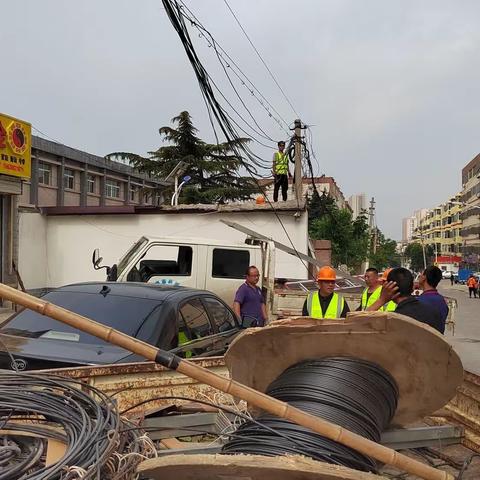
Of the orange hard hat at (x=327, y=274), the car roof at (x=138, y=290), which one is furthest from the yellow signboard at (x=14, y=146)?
the orange hard hat at (x=327, y=274)

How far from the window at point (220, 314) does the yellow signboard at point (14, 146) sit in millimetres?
12584

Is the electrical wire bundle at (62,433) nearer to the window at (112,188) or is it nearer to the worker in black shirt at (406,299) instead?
the worker in black shirt at (406,299)

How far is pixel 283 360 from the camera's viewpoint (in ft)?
11.2

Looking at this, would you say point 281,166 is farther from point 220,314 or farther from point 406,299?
point 406,299

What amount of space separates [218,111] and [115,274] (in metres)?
3.38

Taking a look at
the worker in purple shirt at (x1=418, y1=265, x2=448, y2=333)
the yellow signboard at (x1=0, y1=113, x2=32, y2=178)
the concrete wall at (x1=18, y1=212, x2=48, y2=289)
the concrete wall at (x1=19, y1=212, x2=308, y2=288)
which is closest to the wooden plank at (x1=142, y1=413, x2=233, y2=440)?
the worker in purple shirt at (x1=418, y1=265, x2=448, y2=333)

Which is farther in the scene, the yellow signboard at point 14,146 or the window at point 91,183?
the window at point 91,183

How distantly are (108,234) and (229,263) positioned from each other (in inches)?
274

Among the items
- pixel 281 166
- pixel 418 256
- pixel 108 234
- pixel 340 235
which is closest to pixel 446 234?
pixel 418 256

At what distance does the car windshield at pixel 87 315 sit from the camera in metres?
5.55

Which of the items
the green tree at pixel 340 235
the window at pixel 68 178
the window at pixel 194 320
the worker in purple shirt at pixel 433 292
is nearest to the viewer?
the worker in purple shirt at pixel 433 292

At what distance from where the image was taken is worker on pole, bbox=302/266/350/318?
5.81 meters

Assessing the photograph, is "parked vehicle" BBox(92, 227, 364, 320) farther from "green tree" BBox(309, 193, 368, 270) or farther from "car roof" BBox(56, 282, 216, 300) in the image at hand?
"green tree" BBox(309, 193, 368, 270)

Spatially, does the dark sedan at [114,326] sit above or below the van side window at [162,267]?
below
